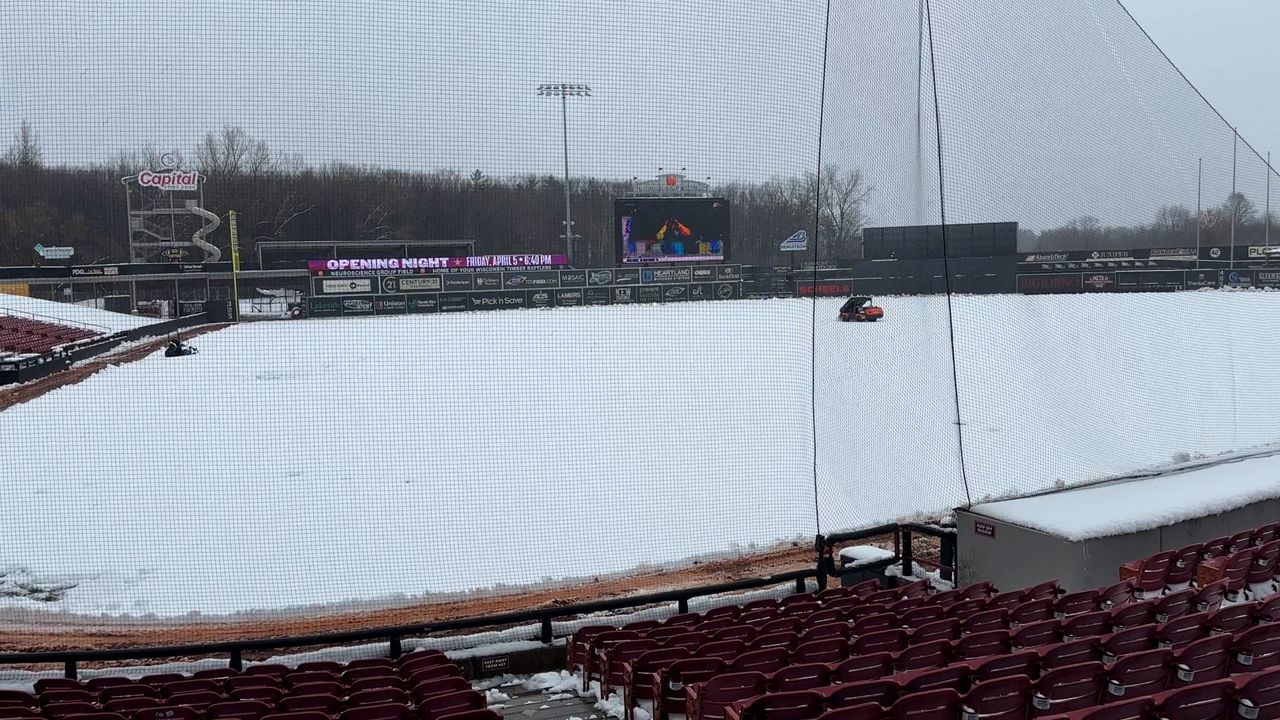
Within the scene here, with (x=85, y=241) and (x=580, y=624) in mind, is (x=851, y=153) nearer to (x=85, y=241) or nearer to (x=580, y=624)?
(x=580, y=624)

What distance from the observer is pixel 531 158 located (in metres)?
7.89

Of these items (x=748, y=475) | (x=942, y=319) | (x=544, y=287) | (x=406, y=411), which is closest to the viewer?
(x=942, y=319)

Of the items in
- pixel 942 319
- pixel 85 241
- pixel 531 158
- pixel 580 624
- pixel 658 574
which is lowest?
pixel 658 574

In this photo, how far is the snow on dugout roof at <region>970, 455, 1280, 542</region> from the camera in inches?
192

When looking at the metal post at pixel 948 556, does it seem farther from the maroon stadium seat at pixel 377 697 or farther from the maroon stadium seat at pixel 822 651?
the maroon stadium seat at pixel 377 697

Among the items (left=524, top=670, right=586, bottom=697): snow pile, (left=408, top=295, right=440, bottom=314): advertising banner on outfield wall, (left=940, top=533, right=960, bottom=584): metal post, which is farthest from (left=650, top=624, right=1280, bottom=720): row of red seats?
(left=408, top=295, right=440, bottom=314): advertising banner on outfield wall

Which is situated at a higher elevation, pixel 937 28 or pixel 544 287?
pixel 937 28

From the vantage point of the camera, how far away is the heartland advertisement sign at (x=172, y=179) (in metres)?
7.14

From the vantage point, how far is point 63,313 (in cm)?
1891

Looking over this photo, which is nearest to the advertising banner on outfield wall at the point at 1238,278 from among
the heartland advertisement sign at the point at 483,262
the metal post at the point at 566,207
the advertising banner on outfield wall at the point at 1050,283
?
the advertising banner on outfield wall at the point at 1050,283

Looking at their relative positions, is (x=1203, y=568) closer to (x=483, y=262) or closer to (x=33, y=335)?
(x=483, y=262)

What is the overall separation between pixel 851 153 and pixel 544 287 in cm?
521

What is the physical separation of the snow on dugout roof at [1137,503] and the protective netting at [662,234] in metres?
1.40

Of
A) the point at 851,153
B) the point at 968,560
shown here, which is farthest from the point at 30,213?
the point at 968,560
